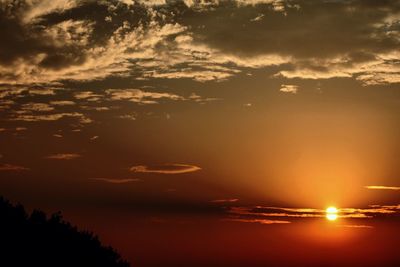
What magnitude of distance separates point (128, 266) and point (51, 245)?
9.95 metres

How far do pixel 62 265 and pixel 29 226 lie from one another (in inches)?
217

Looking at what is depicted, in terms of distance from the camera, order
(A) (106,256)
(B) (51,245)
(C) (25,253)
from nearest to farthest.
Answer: (C) (25,253), (B) (51,245), (A) (106,256)

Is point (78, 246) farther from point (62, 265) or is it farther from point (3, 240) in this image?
point (3, 240)

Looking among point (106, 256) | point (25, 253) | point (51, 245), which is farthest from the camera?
point (106, 256)

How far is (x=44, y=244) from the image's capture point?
227 feet

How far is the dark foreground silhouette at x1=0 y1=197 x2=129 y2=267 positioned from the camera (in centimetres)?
A: 6531

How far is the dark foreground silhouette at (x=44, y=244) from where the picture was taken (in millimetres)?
65312

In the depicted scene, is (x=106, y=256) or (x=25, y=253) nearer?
(x=25, y=253)

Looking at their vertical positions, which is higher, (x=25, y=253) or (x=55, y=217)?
(x=55, y=217)

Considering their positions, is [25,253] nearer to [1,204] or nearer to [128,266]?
[1,204]

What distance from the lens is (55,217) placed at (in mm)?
73750

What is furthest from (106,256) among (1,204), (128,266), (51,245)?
(1,204)

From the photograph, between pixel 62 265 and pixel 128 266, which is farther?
pixel 128 266

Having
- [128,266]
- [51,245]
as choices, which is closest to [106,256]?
[128,266]
